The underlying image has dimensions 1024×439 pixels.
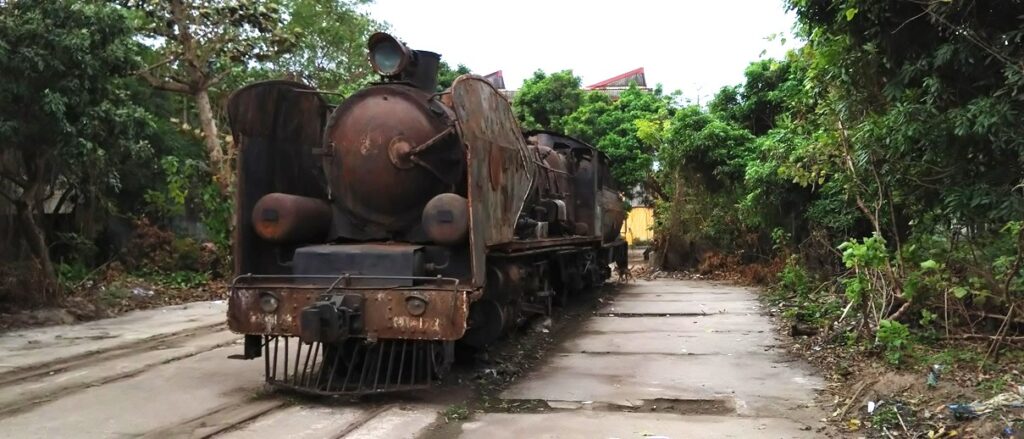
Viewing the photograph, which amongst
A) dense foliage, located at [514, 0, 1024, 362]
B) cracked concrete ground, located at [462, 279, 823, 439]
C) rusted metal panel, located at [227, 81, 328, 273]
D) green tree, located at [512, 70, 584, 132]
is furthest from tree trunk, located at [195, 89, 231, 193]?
green tree, located at [512, 70, 584, 132]

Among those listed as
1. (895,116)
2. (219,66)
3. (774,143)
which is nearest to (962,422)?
(895,116)

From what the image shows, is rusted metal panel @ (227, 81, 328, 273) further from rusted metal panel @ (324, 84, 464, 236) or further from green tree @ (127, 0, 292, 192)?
green tree @ (127, 0, 292, 192)

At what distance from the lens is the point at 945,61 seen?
5930 millimetres

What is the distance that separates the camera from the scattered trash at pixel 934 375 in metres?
5.53

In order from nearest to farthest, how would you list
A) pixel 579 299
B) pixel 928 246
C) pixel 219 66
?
pixel 928 246, pixel 579 299, pixel 219 66

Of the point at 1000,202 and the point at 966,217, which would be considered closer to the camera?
the point at 1000,202

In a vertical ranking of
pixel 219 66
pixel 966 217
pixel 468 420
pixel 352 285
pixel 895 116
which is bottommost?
pixel 468 420

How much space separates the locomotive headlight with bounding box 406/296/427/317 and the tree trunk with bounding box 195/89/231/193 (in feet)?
34.5

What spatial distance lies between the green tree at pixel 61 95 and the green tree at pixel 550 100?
603 inches

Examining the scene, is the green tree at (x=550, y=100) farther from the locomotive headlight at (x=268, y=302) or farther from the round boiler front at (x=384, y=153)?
the locomotive headlight at (x=268, y=302)

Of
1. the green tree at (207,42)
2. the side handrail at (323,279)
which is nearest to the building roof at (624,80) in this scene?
the green tree at (207,42)

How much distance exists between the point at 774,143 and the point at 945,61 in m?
6.24

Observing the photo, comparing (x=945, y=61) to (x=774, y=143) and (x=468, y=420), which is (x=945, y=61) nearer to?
(x=468, y=420)

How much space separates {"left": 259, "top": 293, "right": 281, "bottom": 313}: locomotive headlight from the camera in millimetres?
5949
